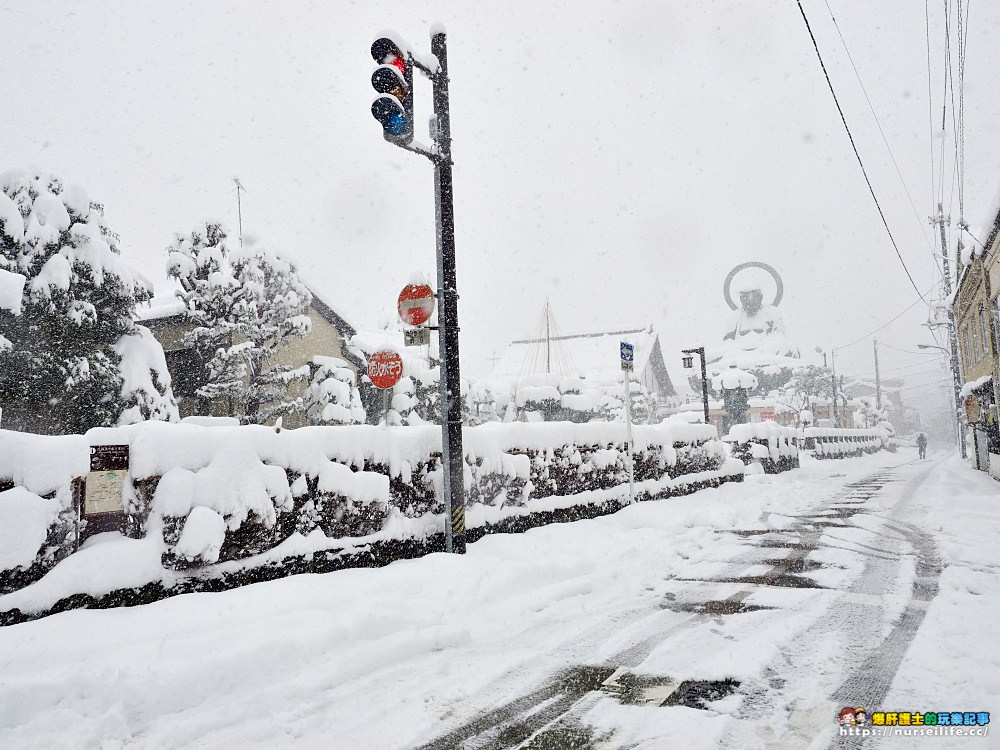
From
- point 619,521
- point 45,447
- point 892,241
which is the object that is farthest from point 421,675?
point 892,241

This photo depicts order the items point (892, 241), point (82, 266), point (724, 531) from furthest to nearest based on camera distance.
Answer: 1. point (892, 241)
2. point (82, 266)
3. point (724, 531)

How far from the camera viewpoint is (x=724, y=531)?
975 cm

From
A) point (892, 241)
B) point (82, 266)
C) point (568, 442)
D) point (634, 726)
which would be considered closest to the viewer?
point (634, 726)

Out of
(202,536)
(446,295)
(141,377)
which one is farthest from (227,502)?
(141,377)

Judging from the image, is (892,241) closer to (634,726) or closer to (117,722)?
(634,726)

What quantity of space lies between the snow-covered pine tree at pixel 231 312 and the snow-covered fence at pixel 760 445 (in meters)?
15.7

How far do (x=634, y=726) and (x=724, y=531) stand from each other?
722cm

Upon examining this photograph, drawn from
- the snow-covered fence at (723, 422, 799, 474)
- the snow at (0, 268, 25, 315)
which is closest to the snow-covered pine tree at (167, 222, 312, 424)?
the snow at (0, 268, 25, 315)

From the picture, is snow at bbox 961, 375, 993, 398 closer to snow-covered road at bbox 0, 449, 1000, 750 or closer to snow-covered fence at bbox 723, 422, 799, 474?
snow-covered fence at bbox 723, 422, 799, 474

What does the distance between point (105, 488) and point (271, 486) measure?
1.39 m

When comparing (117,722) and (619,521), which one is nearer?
(117,722)

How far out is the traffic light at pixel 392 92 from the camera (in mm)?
6078

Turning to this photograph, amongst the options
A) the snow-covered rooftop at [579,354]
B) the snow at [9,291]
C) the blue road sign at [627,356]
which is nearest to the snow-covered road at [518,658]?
the blue road sign at [627,356]

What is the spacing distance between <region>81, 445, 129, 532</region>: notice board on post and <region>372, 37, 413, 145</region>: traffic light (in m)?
3.93
